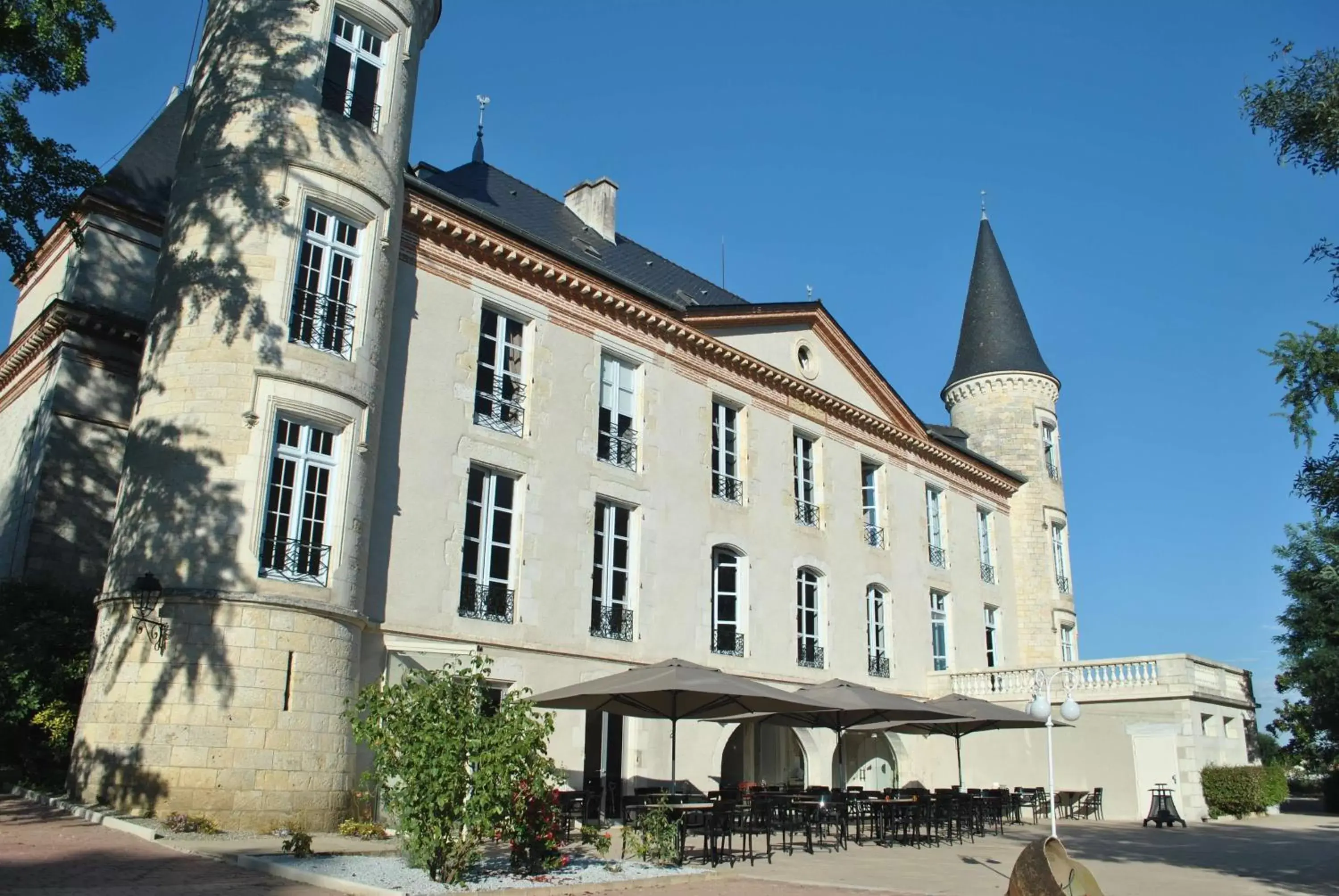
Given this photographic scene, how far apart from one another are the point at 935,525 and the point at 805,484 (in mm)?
5699

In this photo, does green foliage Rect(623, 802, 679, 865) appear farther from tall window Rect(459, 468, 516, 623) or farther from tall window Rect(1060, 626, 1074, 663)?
tall window Rect(1060, 626, 1074, 663)

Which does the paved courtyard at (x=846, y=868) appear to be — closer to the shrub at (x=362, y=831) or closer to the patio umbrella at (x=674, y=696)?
the shrub at (x=362, y=831)

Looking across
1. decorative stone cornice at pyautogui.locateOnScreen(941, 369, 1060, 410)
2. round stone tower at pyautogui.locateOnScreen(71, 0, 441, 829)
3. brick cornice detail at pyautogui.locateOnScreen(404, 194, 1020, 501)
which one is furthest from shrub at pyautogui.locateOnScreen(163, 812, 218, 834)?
decorative stone cornice at pyautogui.locateOnScreen(941, 369, 1060, 410)

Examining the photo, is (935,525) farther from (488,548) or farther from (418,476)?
(418,476)

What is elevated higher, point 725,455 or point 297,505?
point 725,455

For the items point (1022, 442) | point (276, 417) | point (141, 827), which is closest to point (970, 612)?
point (1022, 442)

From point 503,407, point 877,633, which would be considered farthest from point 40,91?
point 877,633

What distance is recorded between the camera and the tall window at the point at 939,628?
2520 centimetres

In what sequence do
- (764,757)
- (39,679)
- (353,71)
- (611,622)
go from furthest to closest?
(764,757), (611,622), (353,71), (39,679)

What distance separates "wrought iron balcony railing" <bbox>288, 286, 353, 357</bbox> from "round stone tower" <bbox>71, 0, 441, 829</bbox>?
0.09ft

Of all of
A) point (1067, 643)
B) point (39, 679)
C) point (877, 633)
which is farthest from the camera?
point (1067, 643)

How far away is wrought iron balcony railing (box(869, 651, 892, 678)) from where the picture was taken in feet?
75.1

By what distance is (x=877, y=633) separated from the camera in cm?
2350

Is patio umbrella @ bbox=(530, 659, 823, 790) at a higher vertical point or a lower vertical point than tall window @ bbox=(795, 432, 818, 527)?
lower
